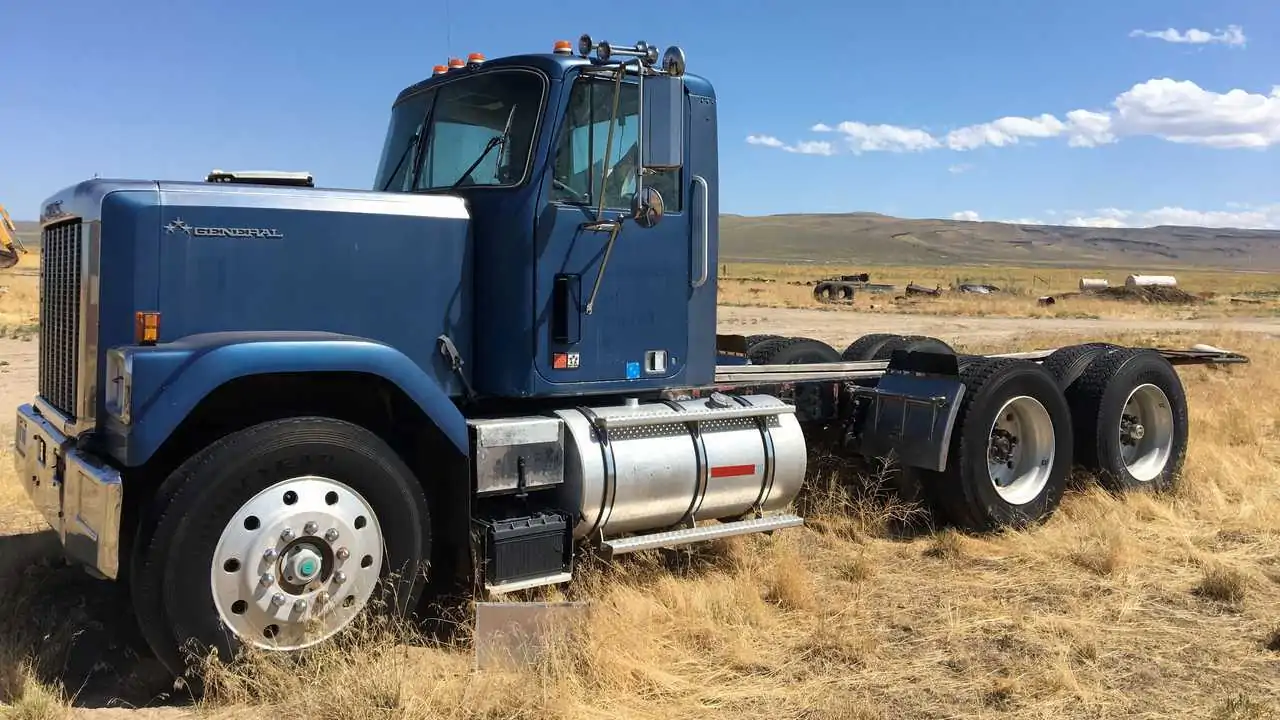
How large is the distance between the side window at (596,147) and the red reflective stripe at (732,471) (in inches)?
Result: 59.1

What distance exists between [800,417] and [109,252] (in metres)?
4.30

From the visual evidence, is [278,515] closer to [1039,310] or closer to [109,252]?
[109,252]

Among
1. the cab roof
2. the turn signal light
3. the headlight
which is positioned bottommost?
the headlight

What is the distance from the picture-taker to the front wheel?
13.4 ft

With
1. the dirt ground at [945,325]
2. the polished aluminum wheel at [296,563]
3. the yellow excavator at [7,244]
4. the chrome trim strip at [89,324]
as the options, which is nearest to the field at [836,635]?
the polished aluminum wheel at [296,563]

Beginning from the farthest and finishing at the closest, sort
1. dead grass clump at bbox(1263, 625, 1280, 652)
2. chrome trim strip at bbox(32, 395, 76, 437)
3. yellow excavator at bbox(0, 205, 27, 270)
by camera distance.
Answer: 1. yellow excavator at bbox(0, 205, 27, 270)
2. dead grass clump at bbox(1263, 625, 1280, 652)
3. chrome trim strip at bbox(32, 395, 76, 437)

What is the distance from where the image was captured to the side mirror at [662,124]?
4.82m

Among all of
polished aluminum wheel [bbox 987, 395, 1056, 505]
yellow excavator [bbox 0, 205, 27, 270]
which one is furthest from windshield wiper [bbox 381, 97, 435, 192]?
yellow excavator [bbox 0, 205, 27, 270]

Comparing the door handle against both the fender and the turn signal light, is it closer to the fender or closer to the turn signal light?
the fender

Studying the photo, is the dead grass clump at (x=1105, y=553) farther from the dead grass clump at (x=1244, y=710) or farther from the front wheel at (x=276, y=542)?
the front wheel at (x=276, y=542)

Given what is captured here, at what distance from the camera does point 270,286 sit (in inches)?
187

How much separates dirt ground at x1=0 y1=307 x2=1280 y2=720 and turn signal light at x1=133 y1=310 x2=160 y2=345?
145 centimetres

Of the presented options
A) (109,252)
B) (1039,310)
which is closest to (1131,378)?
(109,252)

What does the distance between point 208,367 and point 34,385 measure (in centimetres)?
1138
